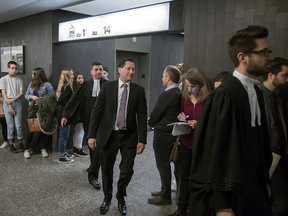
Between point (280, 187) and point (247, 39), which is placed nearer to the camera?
point (247, 39)

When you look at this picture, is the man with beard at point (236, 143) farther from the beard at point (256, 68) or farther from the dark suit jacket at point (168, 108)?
the dark suit jacket at point (168, 108)

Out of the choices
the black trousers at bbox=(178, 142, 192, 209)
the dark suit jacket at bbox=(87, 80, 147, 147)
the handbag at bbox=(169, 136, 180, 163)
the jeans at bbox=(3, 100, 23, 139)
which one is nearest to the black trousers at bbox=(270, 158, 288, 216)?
the black trousers at bbox=(178, 142, 192, 209)

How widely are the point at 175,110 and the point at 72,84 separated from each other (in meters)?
2.73

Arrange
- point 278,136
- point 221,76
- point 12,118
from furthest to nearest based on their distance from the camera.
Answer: point 12,118, point 221,76, point 278,136

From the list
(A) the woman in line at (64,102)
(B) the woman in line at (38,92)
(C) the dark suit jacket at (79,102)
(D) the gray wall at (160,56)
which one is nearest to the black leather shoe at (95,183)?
(C) the dark suit jacket at (79,102)

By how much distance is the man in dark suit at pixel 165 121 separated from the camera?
9.37 ft

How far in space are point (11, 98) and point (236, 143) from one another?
16.8 ft

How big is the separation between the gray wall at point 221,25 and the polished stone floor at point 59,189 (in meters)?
1.76

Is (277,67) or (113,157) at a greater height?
(277,67)

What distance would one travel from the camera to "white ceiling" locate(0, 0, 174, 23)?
4.51 meters

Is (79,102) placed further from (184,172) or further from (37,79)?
(184,172)

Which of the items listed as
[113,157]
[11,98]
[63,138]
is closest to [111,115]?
[113,157]

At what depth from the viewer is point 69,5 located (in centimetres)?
491

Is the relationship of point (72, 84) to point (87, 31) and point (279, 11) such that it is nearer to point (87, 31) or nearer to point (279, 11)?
point (87, 31)
